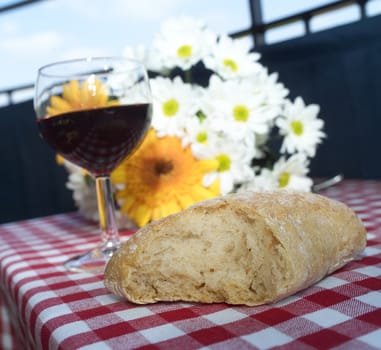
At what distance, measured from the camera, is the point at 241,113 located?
985mm

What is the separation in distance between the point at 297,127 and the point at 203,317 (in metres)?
0.68

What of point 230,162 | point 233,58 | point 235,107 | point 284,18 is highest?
point 284,18

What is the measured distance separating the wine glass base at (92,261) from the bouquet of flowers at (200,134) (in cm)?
17

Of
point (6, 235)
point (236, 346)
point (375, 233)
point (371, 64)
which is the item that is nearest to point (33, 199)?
point (6, 235)

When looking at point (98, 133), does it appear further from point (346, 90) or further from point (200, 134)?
point (346, 90)

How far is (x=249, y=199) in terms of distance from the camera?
569 mm

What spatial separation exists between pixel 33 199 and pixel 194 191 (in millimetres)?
1976

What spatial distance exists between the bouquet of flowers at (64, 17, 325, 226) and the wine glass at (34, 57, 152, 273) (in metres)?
0.15

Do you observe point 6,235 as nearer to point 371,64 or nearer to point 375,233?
point 375,233

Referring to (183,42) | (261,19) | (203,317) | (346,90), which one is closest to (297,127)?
(183,42)

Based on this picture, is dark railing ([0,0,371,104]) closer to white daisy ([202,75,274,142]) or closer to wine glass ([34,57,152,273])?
white daisy ([202,75,274,142])

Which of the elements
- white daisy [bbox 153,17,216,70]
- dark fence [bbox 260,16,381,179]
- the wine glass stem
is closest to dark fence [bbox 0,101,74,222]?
dark fence [bbox 260,16,381,179]

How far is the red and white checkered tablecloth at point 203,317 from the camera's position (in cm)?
41

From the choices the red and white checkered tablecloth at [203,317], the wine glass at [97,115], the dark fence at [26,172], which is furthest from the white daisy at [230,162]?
the dark fence at [26,172]
